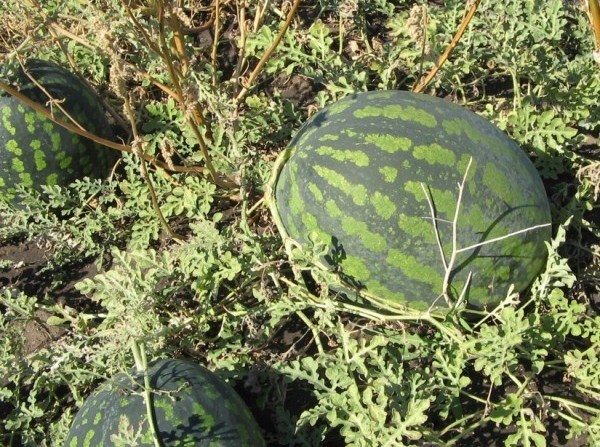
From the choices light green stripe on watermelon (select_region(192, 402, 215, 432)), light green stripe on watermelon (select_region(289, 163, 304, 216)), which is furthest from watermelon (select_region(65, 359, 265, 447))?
light green stripe on watermelon (select_region(289, 163, 304, 216))

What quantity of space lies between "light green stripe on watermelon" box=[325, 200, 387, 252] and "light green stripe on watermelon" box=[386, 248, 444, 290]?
53 millimetres

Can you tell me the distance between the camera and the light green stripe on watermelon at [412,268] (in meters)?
→ 2.74

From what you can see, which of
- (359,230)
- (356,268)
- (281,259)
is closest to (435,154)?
(359,230)

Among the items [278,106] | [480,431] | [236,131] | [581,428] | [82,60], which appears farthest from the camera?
[82,60]

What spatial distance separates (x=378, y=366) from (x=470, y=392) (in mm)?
411

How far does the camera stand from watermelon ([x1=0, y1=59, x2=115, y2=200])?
3.46m

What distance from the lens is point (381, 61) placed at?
384cm

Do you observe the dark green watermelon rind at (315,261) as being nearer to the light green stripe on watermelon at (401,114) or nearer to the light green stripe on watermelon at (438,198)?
the light green stripe on watermelon at (401,114)

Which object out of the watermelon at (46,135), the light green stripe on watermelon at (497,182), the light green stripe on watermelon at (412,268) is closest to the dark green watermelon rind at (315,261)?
the light green stripe on watermelon at (412,268)

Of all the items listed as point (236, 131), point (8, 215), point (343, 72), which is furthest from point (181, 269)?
point (343, 72)

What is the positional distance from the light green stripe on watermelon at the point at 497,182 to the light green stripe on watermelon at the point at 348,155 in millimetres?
446

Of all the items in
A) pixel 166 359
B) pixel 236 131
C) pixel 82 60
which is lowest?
pixel 166 359

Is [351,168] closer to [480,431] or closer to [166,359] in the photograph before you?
[166,359]

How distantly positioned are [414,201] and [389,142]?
0.24 metres
